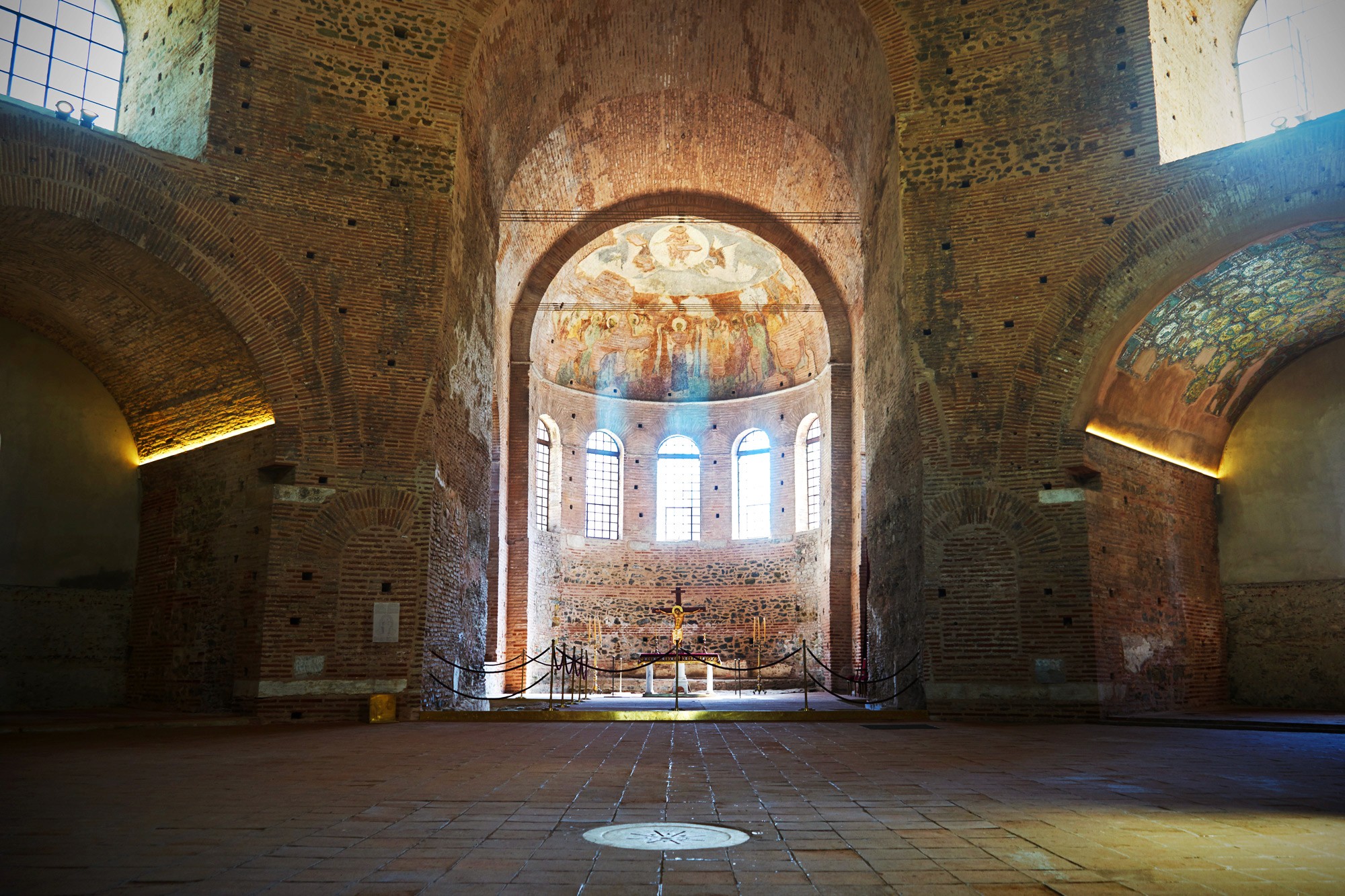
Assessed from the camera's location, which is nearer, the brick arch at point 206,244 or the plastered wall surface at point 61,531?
the brick arch at point 206,244

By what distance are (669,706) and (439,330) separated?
25.1ft

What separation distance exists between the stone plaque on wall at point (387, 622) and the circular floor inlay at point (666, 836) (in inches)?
330

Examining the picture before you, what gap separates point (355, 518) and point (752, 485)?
636 inches

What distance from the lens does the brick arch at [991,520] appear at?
42.8ft

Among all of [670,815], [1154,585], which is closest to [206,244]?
[670,815]

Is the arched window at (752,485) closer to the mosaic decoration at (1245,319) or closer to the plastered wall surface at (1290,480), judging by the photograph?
the plastered wall surface at (1290,480)

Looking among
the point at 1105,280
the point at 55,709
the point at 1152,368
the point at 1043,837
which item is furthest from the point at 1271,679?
the point at 55,709

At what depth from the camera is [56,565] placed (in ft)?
46.6

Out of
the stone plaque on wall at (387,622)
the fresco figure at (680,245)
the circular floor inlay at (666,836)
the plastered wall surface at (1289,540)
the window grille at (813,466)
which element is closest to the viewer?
the circular floor inlay at (666,836)

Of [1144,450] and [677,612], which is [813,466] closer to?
[677,612]

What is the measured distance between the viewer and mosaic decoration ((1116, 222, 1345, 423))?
1270 centimetres

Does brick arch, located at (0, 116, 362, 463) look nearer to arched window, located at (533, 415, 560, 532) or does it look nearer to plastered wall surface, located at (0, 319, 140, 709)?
plastered wall surface, located at (0, 319, 140, 709)

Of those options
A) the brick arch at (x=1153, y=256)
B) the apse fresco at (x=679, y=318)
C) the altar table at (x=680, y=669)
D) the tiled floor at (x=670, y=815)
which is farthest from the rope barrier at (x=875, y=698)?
the apse fresco at (x=679, y=318)

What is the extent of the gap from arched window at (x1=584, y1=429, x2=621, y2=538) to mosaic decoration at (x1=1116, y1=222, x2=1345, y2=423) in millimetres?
16097
